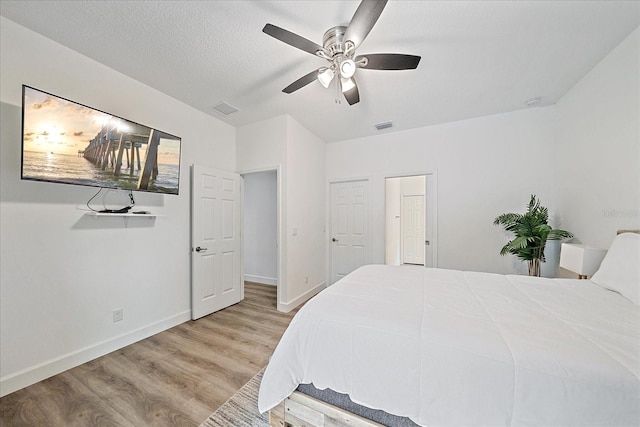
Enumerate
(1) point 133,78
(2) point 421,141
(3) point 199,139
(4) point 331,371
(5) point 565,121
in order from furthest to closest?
(2) point 421,141 → (3) point 199,139 → (5) point 565,121 → (1) point 133,78 → (4) point 331,371

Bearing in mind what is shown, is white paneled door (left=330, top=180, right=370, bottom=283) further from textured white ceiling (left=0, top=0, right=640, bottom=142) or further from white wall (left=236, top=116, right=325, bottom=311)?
textured white ceiling (left=0, top=0, right=640, bottom=142)

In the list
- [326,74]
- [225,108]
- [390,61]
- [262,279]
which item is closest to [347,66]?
[326,74]

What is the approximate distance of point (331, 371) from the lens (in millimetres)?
1102

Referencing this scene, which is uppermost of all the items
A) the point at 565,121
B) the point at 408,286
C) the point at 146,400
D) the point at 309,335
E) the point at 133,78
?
the point at 133,78

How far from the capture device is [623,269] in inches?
57.1

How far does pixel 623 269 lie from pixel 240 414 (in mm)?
2658

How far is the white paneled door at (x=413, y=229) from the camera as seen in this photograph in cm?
623

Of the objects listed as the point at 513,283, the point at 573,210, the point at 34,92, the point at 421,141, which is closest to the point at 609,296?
the point at 513,283

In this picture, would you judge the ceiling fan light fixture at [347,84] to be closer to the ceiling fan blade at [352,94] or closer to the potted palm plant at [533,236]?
the ceiling fan blade at [352,94]

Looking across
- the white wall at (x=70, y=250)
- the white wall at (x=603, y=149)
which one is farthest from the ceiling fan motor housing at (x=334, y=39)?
the white wall at (x=603, y=149)

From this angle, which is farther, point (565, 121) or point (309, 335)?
point (565, 121)

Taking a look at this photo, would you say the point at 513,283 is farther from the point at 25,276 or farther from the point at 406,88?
the point at 25,276

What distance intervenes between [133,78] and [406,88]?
2.98 metres

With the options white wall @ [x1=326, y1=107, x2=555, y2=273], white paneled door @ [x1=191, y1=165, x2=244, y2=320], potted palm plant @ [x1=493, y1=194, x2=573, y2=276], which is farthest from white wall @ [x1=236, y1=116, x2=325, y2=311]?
potted palm plant @ [x1=493, y1=194, x2=573, y2=276]
